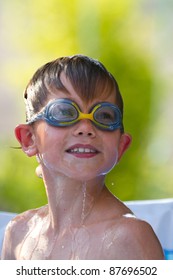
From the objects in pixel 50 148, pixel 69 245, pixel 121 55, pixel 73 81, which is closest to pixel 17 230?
pixel 69 245

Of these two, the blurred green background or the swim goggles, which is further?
the blurred green background

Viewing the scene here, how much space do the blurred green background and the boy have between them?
0.05 m

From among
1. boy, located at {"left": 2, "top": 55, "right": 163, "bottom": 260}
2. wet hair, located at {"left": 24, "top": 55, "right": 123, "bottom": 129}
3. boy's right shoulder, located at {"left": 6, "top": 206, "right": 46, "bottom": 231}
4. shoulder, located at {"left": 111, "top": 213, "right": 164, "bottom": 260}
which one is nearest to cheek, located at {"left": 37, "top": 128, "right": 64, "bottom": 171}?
boy, located at {"left": 2, "top": 55, "right": 163, "bottom": 260}

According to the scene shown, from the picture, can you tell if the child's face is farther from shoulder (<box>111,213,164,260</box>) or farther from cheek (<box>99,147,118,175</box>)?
shoulder (<box>111,213,164,260</box>)

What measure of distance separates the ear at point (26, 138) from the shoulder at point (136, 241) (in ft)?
1.41

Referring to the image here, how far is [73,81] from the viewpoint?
87.7 inches

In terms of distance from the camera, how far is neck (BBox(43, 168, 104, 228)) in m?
2.29

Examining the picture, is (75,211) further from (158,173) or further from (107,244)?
(158,173)

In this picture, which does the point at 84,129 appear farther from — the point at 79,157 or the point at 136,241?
the point at 136,241

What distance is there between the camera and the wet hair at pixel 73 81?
2227 mm

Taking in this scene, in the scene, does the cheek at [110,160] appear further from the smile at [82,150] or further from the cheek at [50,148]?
the cheek at [50,148]

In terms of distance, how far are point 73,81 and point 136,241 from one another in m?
0.60

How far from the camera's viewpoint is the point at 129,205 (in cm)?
239

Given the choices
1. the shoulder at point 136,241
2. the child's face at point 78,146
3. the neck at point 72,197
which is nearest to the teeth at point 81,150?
the child's face at point 78,146
